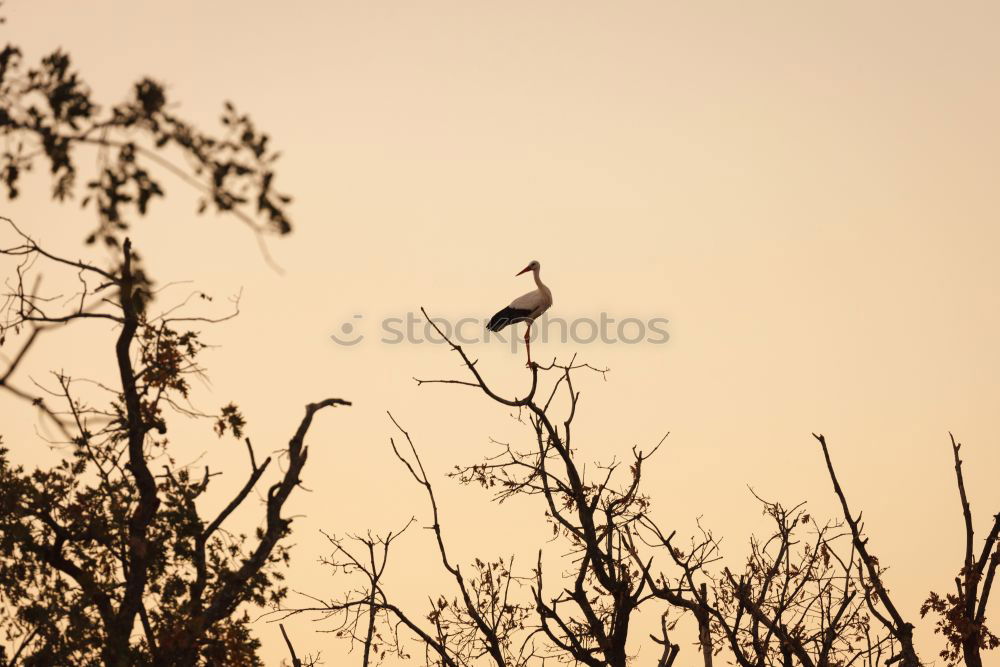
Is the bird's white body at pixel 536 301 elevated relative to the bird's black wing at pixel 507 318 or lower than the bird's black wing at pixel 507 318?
elevated

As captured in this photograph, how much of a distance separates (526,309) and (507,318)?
37cm

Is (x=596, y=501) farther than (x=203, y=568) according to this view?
Yes

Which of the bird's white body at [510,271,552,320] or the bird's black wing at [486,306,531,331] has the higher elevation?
the bird's white body at [510,271,552,320]

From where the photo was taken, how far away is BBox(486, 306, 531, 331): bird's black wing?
57.5ft

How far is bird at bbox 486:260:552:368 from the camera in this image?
17.5 metres

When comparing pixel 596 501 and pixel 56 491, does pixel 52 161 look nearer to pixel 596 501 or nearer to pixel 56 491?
pixel 56 491

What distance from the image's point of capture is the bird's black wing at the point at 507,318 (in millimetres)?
17516

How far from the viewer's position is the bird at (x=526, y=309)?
17.5m

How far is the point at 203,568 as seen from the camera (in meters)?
9.96

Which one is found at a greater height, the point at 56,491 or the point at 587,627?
the point at 56,491

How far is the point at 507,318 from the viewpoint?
57.6 ft

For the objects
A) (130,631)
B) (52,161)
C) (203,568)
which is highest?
(203,568)

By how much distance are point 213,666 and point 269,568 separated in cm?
102

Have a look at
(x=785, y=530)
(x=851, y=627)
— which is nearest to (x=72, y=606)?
(x=785, y=530)
